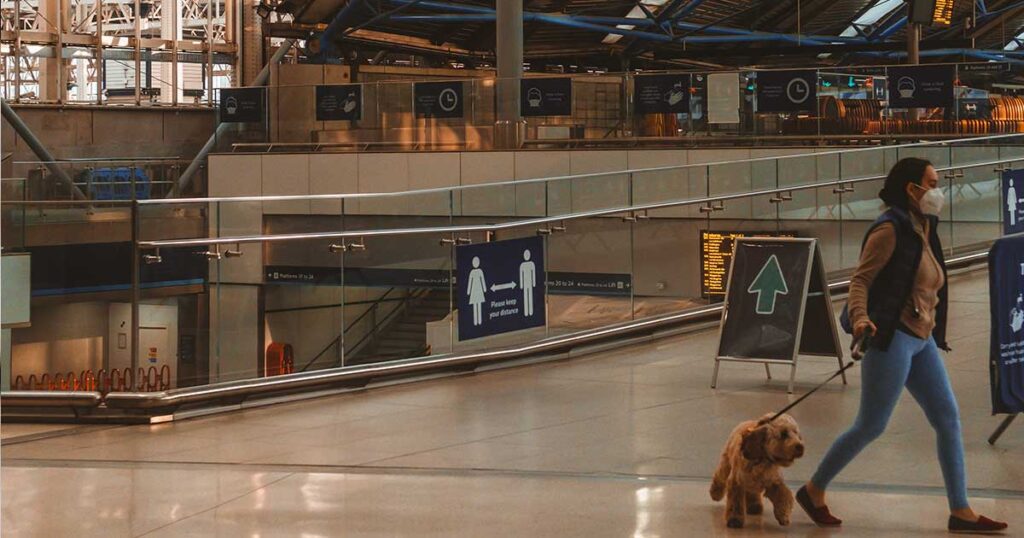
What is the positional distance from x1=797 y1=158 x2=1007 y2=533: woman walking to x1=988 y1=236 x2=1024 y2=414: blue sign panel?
54.9 inches

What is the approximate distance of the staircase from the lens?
9695 mm

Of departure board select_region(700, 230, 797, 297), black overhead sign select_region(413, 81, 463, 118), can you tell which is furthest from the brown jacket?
black overhead sign select_region(413, 81, 463, 118)

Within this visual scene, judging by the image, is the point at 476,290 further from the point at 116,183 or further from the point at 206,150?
the point at 206,150

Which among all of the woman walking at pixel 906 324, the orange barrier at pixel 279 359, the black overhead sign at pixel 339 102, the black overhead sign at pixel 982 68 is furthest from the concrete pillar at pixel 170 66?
the woman walking at pixel 906 324

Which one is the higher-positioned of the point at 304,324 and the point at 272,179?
the point at 272,179

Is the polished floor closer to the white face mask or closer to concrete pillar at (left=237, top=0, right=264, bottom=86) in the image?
the white face mask

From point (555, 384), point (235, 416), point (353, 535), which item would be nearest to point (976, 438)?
point (555, 384)

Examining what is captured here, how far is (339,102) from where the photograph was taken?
2931 cm

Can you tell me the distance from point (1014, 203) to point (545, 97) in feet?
48.3

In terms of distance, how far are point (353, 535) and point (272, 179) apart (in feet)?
83.7

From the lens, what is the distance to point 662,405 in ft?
28.1

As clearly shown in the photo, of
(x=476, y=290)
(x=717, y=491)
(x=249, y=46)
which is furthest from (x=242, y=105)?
(x=717, y=491)

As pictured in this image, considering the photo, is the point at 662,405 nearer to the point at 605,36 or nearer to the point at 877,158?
the point at 877,158

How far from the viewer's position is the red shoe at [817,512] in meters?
5.50
